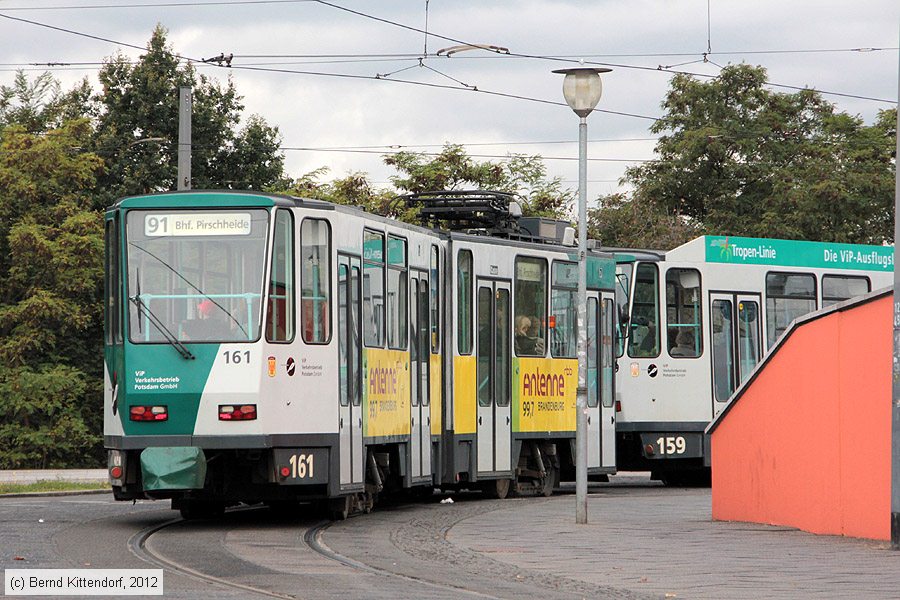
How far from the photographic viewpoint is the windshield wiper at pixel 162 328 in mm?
17078

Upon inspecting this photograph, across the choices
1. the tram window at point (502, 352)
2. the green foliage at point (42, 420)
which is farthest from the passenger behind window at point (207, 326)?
the green foliage at point (42, 420)

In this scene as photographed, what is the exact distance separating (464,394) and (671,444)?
18.1 feet

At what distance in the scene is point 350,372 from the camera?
18.5 metres

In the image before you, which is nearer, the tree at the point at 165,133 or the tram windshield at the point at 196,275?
the tram windshield at the point at 196,275

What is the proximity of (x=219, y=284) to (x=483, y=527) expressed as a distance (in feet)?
12.5

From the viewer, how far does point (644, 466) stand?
27.2m

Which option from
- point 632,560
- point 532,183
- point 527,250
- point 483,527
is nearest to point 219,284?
point 483,527

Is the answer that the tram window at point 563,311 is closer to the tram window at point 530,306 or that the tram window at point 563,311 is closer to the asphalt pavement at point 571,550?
the tram window at point 530,306

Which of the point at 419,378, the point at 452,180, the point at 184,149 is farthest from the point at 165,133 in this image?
the point at 419,378

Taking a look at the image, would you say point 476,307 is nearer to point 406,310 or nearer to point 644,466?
point 406,310

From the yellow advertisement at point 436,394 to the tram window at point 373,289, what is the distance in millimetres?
2133

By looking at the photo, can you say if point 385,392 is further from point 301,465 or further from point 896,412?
point 896,412

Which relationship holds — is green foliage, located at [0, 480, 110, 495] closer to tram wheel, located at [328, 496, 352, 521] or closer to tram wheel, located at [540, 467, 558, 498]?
tram wheel, located at [540, 467, 558, 498]

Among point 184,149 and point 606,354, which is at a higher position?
point 184,149
